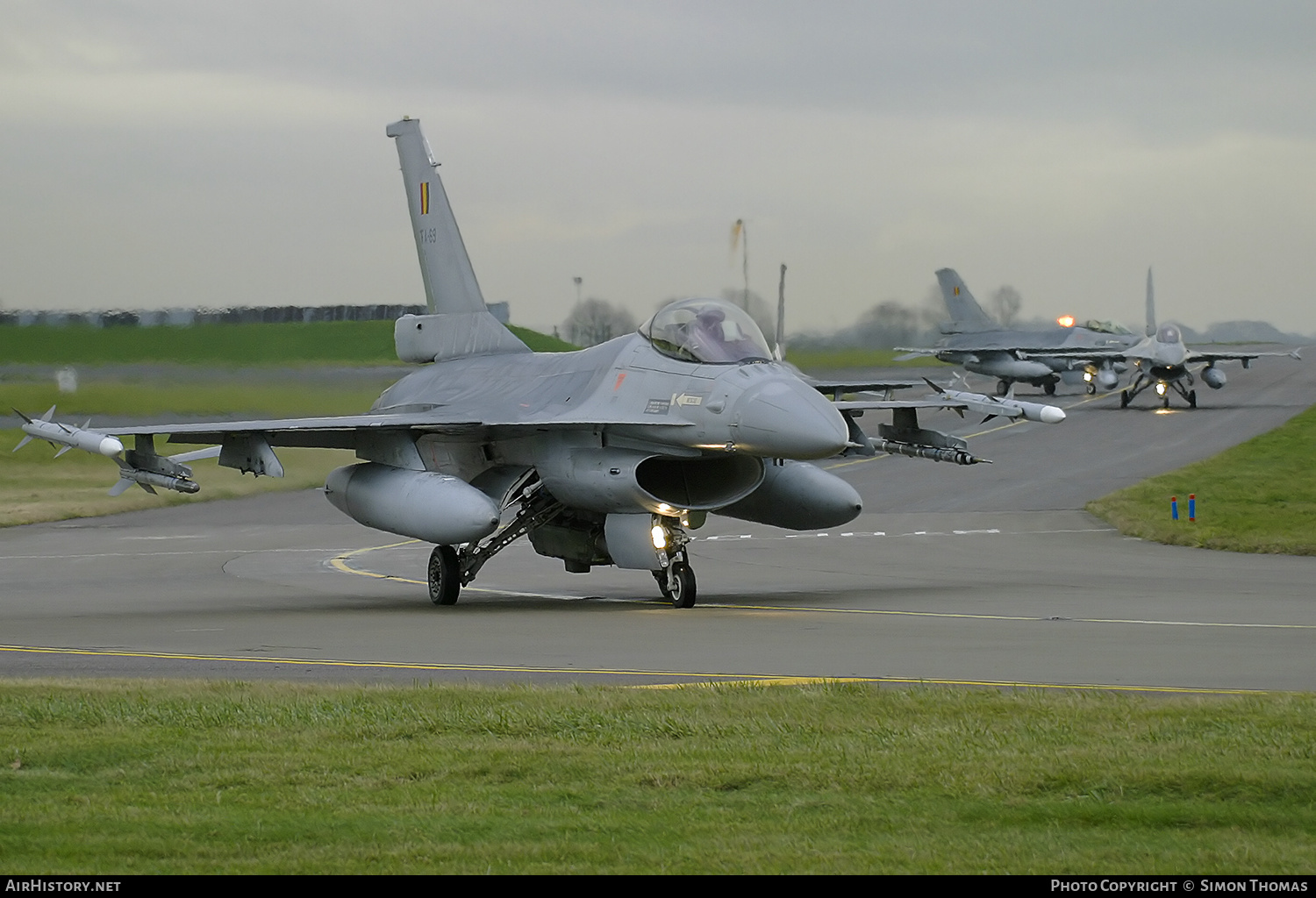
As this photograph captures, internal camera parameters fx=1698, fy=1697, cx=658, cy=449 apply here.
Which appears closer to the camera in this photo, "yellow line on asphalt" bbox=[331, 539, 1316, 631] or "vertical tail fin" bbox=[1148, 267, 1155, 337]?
"yellow line on asphalt" bbox=[331, 539, 1316, 631]

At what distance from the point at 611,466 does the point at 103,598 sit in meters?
6.99

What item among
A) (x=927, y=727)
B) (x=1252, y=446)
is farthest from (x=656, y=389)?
(x=1252, y=446)

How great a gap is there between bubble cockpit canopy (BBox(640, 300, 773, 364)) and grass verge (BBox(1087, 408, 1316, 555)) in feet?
33.6

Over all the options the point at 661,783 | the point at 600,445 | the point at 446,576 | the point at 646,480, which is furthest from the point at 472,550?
the point at 661,783

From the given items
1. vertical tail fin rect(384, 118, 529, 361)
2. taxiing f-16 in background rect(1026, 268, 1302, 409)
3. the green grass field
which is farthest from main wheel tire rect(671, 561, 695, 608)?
taxiing f-16 in background rect(1026, 268, 1302, 409)

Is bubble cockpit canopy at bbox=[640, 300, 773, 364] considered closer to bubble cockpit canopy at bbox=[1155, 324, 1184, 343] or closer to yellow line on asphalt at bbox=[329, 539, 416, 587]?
yellow line on asphalt at bbox=[329, 539, 416, 587]

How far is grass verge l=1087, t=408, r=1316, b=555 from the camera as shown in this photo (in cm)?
2584

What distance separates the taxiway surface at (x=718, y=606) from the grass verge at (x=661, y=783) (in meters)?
2.26

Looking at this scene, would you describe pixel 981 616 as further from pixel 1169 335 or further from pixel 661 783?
pixel 1169 335

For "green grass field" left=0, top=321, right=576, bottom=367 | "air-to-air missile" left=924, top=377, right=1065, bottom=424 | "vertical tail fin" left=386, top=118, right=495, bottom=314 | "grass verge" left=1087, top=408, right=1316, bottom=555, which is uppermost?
"vertical tail fin" left=386, top=118, right=495, bottom=314

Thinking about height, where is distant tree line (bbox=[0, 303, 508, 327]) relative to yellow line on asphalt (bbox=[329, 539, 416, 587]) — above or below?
above

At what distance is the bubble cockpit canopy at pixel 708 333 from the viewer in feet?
60.1

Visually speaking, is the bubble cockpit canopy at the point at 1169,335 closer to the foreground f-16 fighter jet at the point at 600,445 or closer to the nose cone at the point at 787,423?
the foreground f-16 fighter jet at the point at 600,445

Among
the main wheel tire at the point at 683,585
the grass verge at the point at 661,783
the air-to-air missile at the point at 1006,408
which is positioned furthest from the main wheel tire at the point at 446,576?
the grass verge at the point at 661,783
